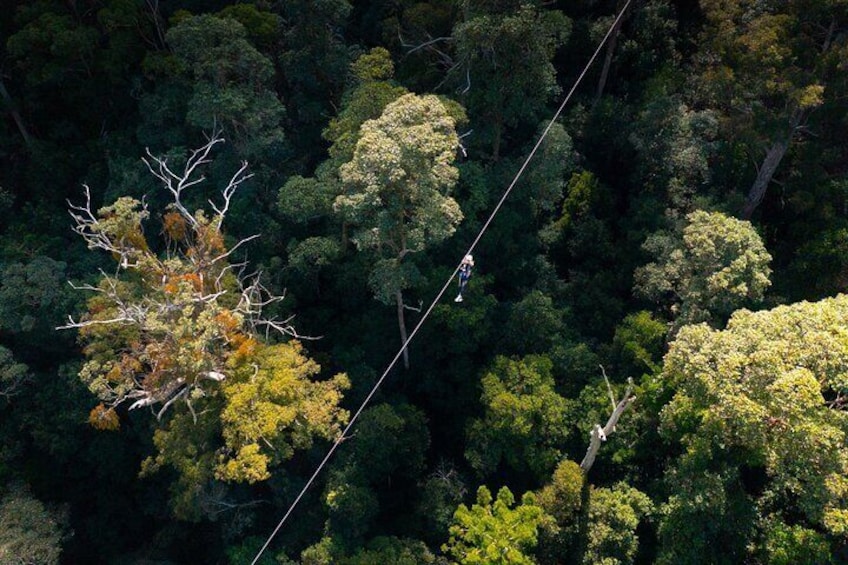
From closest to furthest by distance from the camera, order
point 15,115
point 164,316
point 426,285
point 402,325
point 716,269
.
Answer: point 164,316 → point 716,269 → point 402,325 → point 426,285 → point 15,115

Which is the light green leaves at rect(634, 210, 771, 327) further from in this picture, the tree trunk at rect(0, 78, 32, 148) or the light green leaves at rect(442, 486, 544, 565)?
the tree trunk at rect(0, 78, 32, 148)

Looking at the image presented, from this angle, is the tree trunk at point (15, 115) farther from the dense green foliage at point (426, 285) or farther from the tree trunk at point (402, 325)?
the tree trunk at point (402, 325)

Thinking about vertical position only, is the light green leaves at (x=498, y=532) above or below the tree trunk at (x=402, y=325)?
below

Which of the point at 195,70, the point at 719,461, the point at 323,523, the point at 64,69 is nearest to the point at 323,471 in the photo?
the point at 323,523

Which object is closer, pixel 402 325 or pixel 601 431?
pixel 601 431

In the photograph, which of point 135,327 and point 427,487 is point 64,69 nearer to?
point 135,327

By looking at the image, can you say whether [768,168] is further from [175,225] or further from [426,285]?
[175,225]

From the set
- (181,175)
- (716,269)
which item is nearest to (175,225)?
(181,175)

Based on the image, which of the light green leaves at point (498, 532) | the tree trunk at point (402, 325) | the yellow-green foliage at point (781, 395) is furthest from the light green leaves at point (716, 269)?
the tree trunk at point (402, 325)
